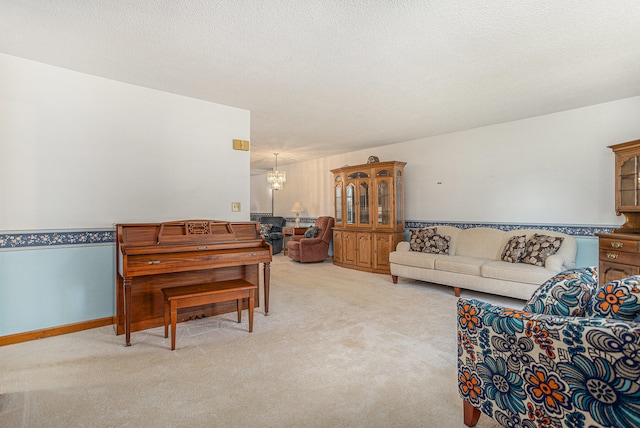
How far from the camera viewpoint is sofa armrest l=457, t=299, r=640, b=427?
3.42 feet

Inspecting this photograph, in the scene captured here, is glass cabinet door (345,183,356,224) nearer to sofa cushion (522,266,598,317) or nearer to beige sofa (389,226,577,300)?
beige sofa (389,226,577,300)

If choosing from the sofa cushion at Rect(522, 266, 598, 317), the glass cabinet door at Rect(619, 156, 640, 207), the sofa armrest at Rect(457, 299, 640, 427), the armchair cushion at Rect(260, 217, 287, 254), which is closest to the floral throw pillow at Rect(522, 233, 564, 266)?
the glass cabinet door at Rect(619, 156, 640, 207)

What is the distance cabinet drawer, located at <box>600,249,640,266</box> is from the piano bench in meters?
3.58

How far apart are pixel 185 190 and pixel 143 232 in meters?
0.81

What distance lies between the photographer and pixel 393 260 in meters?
4.96

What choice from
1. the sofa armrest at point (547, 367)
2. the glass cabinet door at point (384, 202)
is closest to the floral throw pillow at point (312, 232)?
the glass cabinet door at point (384, 202)

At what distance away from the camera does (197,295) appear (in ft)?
8.91

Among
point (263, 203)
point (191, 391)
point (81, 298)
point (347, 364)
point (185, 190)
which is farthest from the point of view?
point (263, 203)

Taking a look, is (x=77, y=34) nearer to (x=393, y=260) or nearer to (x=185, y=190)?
(x=185, y=190)

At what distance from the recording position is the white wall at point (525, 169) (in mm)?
3865

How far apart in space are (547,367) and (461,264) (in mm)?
3108

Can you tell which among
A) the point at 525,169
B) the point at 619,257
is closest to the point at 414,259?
the point at 525,169

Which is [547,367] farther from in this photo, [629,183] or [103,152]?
[103,152]

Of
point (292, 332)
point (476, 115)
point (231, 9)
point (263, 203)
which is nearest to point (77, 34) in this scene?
point (231, 9)
